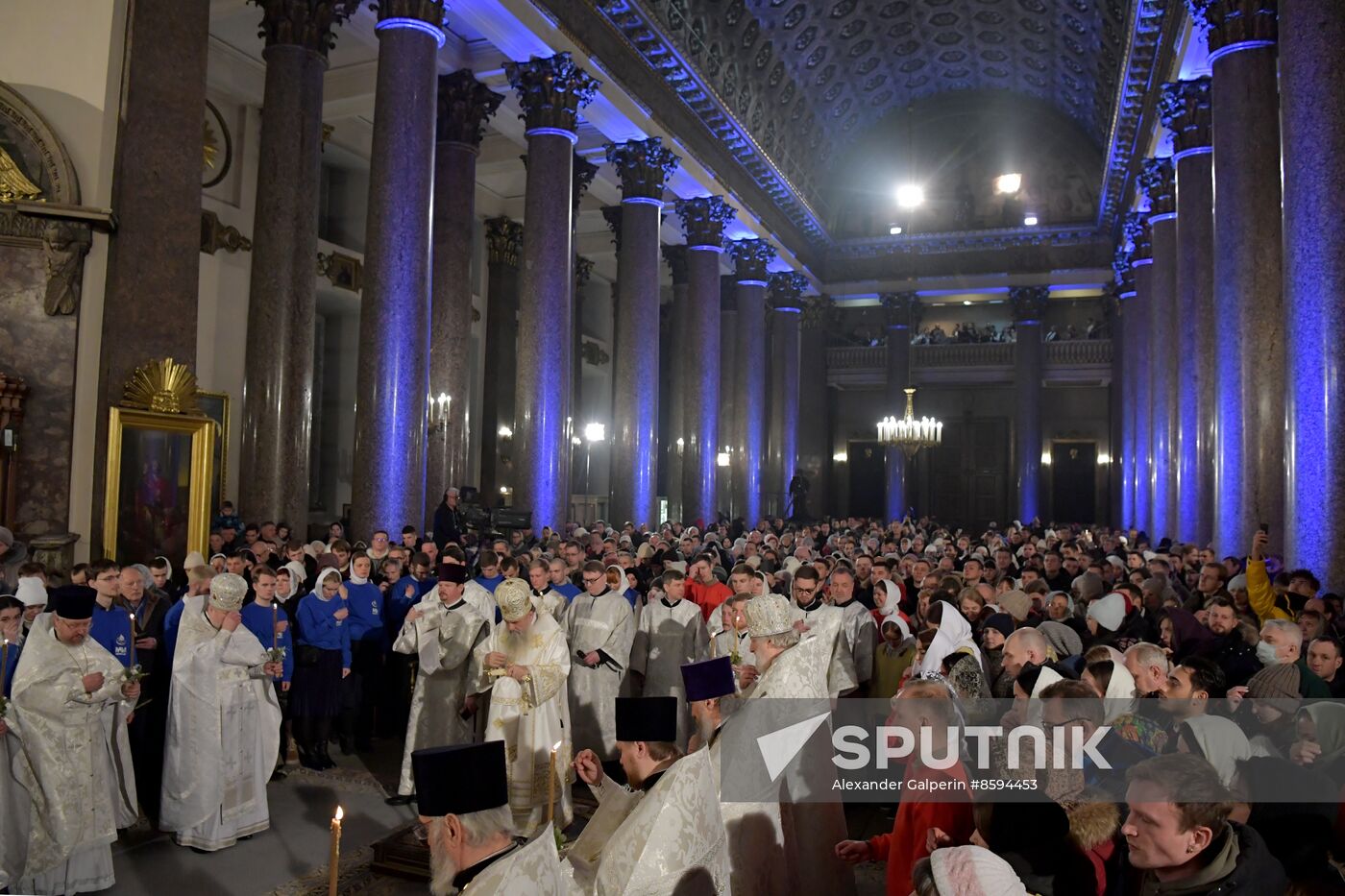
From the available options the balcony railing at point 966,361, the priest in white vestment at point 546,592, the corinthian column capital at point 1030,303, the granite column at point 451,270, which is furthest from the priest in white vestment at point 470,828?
the balcony railing at point 966,361

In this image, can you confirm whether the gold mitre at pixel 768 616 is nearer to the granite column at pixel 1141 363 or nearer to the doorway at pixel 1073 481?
the granite column at pixel 1141 363

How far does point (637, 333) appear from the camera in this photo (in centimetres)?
1866

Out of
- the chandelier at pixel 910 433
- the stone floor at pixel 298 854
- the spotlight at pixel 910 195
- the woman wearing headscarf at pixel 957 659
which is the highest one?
the spotlight at pixel 910 195

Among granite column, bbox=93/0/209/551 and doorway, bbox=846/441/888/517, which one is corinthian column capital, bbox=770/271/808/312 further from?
granite column, bbox=93/0/209/551

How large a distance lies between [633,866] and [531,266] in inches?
515

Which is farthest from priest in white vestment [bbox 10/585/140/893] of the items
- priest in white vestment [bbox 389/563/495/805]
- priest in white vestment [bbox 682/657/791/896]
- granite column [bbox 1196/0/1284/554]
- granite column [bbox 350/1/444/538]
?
granite column [bbox 1196/0/1284/554]

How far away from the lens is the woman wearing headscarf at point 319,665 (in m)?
7.80

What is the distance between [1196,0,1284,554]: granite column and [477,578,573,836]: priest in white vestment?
907 cm

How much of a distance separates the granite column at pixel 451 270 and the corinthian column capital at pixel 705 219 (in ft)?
24.4

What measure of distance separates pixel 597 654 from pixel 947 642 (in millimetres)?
2796

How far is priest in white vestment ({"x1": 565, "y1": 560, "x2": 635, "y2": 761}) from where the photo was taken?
780 centimetres

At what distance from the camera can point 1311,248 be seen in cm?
923

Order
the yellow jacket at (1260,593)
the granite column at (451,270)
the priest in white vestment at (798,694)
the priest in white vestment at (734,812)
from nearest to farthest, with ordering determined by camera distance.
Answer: the priest in white vestment at (734,812) < the priest in white vestment at (798,694) < the yellow jacket at (1260,593) < the granite column at (451,270)

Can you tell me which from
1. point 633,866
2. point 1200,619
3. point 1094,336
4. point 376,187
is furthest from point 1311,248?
point 1094,336
